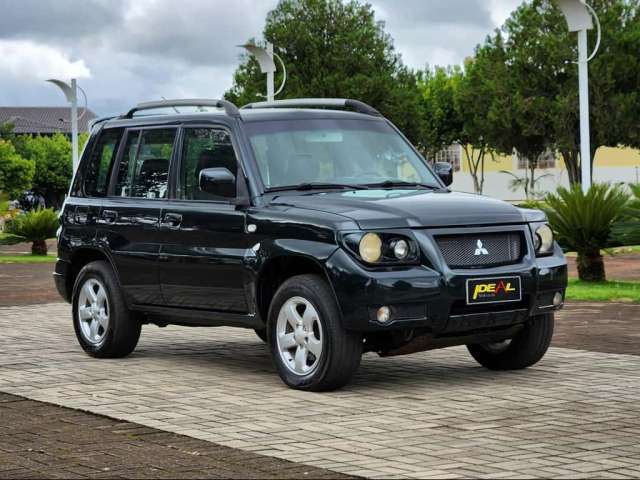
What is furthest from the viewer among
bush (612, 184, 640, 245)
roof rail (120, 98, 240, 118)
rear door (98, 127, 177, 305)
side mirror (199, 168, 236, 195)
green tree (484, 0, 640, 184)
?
green tree (484, 0, 640, 184)

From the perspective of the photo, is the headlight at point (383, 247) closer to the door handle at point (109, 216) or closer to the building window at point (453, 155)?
the door handle at point (109, 216)

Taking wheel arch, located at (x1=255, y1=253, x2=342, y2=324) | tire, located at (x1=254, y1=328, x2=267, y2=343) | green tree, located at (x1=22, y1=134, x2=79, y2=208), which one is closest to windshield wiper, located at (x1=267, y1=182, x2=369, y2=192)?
wheel arch, located at (x1=255, y1=253, x2=342, y2=324)

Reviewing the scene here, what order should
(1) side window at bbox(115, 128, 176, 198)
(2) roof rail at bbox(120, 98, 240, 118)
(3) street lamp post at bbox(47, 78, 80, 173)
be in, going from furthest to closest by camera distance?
(3) street lamp post at bbox(47, 78, 80, 173)
(1) side window at bbox(115, 128, 176, 198)
(2) roof rail at bbox(120, 98, 240, 118)

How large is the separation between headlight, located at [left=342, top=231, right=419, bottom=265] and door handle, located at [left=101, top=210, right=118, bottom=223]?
2.91 metres

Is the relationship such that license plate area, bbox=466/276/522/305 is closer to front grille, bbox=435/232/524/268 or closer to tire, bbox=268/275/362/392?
front grille, bbox=435/232/524/268

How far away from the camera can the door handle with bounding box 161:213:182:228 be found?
10289mm

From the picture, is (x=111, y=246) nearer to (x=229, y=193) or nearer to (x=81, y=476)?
(x=229, y=193)

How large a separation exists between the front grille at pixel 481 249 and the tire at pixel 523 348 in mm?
634

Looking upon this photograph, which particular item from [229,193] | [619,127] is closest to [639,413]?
[229,193]

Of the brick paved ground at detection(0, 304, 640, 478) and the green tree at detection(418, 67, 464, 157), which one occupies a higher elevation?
the green tree at detection(418, 67, 464, 157)

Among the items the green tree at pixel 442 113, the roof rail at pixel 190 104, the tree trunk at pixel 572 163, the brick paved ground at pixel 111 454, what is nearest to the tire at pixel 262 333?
the roof rail at pixel 190 104

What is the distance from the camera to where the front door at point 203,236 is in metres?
9.73

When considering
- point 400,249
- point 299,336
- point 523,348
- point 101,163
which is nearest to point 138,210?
point 101,163

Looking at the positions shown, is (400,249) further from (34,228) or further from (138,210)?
(34,228)
